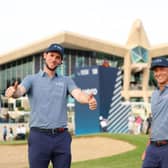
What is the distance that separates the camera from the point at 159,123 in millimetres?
4633

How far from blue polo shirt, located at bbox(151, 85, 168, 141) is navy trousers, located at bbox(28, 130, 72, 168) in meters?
0.86

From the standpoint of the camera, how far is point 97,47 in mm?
53375

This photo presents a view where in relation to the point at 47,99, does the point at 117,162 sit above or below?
below

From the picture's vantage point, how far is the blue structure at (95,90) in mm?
21875

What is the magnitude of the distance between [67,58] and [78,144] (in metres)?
37.5

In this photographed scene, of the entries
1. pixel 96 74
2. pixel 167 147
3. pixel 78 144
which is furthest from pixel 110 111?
pixel 167 147

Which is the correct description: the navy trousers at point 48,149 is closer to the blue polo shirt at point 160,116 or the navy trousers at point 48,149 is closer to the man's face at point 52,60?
the man's face at point 52,60

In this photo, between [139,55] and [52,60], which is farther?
[139,55]

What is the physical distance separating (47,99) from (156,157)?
1.20 meters

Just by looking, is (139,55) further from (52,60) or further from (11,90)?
(11,90)

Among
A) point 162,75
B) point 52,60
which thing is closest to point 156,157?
point 162,75

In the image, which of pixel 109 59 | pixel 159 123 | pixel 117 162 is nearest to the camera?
pixel 159 123

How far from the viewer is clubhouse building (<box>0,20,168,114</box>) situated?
53.7 m

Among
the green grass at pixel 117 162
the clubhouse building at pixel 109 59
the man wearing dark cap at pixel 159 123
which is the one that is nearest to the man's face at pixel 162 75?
the man wearing dark cap at pixel 159 123
